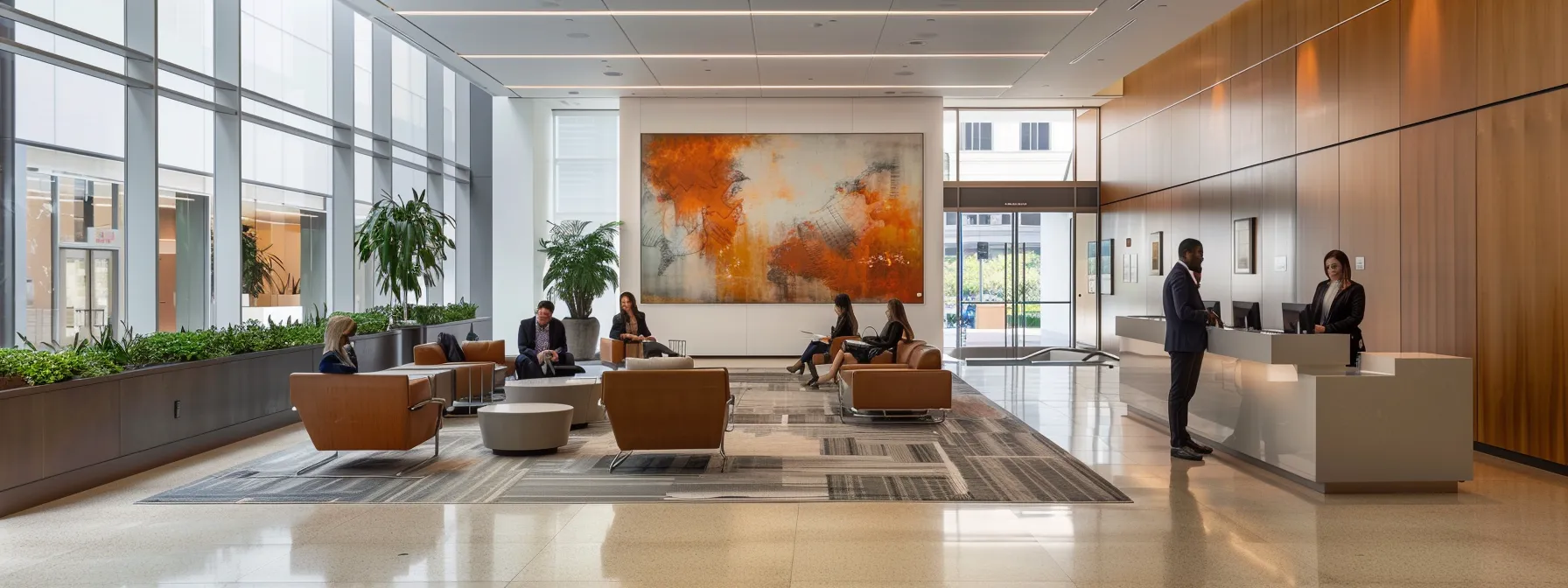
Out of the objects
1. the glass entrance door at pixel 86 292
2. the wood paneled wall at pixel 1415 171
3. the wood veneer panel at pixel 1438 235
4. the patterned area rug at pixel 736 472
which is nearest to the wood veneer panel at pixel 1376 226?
the wood paneled wall at pixel 1415 171

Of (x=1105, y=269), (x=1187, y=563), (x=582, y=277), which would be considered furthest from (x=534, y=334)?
(x=1105, y=269)

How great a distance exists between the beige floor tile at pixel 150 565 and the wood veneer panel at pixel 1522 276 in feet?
26.6

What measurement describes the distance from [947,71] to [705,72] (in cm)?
348

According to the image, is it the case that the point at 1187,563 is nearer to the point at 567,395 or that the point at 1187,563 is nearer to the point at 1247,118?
the point at 567,395

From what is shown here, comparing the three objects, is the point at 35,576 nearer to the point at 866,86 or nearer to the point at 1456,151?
the point at 1456,151

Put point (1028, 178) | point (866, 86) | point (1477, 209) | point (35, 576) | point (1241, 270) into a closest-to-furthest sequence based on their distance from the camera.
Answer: point (35, 576) → point (1477, 209) → point (1241, 270) → point (866, 86) → point (1028, 178)

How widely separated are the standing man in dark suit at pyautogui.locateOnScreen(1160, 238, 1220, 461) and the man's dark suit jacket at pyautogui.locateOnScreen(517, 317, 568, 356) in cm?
609

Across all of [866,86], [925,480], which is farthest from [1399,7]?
[866,86]

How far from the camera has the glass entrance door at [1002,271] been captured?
17.4 m

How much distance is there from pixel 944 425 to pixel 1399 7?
5389 mm

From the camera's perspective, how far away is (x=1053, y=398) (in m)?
10.7

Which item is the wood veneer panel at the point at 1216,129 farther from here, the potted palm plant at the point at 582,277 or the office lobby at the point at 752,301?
the potted palm plant at the point at 582,277

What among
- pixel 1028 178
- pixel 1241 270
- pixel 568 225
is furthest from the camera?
pixel 1028 178

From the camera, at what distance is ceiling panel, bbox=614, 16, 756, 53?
1085 centimetres
